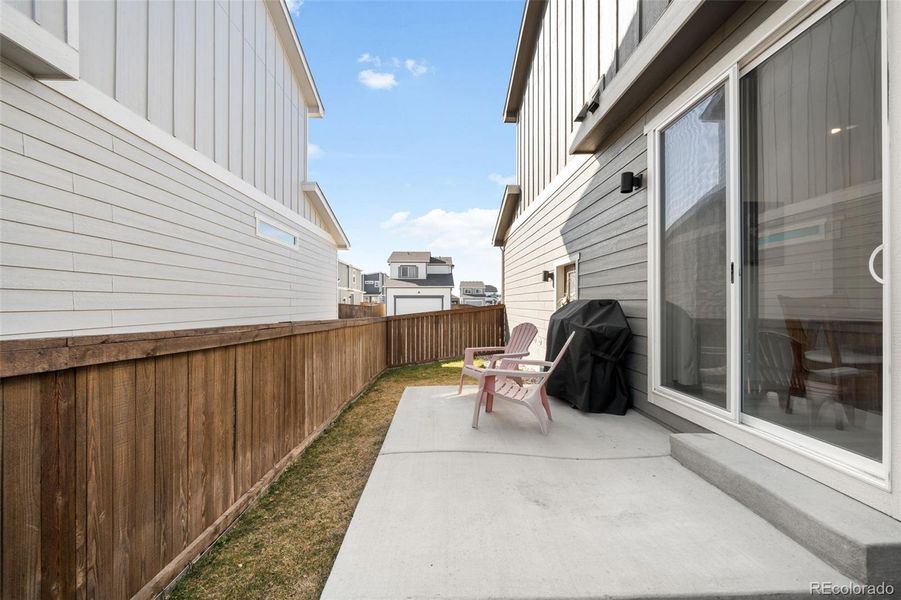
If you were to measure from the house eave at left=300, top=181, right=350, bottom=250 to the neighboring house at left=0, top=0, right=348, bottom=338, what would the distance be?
59.6 inches

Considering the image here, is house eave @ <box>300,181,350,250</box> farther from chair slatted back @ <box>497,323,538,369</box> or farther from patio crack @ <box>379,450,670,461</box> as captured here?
patio crack @ <box>379,450,670,461</box>

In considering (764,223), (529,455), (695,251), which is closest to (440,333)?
(529,455)

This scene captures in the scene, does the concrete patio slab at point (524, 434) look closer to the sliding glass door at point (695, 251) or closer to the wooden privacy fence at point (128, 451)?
the sliding glass door at point (695, 251)

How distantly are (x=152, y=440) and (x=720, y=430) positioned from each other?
9.84 ft

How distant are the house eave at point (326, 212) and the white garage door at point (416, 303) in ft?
22.4

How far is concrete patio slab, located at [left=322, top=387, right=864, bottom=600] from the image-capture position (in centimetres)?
138

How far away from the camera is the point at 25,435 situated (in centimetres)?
109

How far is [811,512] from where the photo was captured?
1509 mm

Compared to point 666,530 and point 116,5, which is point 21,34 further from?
point 666,530

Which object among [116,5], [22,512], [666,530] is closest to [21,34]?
[116,5]

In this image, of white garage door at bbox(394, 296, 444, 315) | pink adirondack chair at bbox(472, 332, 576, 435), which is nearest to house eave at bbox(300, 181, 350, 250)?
white garage door at bbox(394, 296, 444, 315)

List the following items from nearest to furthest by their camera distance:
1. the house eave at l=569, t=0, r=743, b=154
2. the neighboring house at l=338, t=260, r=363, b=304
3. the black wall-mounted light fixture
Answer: the house eave at l=569, t=0, r=743, b=154
the black wall-mounted light fixture
the neighboring house at l=338, t=260, r=363, b=304

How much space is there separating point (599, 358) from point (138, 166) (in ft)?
15.9

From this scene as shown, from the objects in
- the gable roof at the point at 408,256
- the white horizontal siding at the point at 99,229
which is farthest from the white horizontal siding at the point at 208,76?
the gable roof at the point at 408,256
